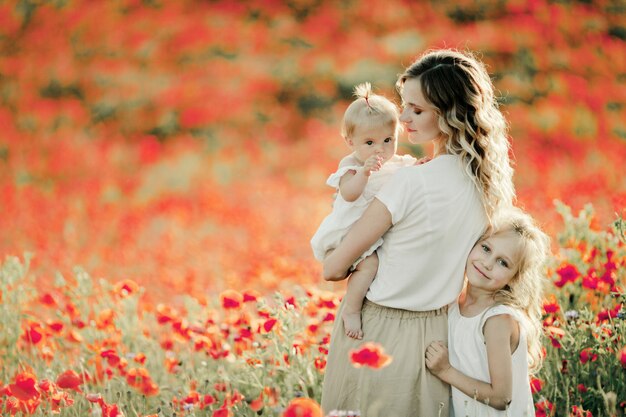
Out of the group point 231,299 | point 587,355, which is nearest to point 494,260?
point 587,355

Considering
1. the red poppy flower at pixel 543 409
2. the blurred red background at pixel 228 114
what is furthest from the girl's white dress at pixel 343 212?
the blurred red background at pixel 228 114

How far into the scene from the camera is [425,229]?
2.26 metres

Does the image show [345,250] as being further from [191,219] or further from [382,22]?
[382,22]

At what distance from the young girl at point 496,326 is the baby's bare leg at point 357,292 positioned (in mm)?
213

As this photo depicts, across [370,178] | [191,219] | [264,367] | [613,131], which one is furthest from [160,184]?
[370,178]

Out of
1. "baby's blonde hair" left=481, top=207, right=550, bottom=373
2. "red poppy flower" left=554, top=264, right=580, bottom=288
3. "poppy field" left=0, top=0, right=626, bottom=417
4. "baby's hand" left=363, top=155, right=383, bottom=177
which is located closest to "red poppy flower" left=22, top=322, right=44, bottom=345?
"poppy field" left=0, top=0, right=626, bottom=417

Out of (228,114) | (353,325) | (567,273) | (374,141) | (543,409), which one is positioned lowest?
(543,409)

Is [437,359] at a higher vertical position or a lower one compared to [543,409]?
higher

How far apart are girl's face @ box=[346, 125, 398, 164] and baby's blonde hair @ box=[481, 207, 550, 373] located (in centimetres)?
37

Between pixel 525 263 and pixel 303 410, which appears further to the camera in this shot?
pixel 525 263

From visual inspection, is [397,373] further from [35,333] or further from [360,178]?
[35,333]

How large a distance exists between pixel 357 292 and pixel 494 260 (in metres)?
0.38

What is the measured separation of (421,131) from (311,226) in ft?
11.8

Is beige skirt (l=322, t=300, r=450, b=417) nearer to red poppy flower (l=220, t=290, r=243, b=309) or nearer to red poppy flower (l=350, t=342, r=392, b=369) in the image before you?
red poppy flower (l=350, t=342, r=392, b=369)
